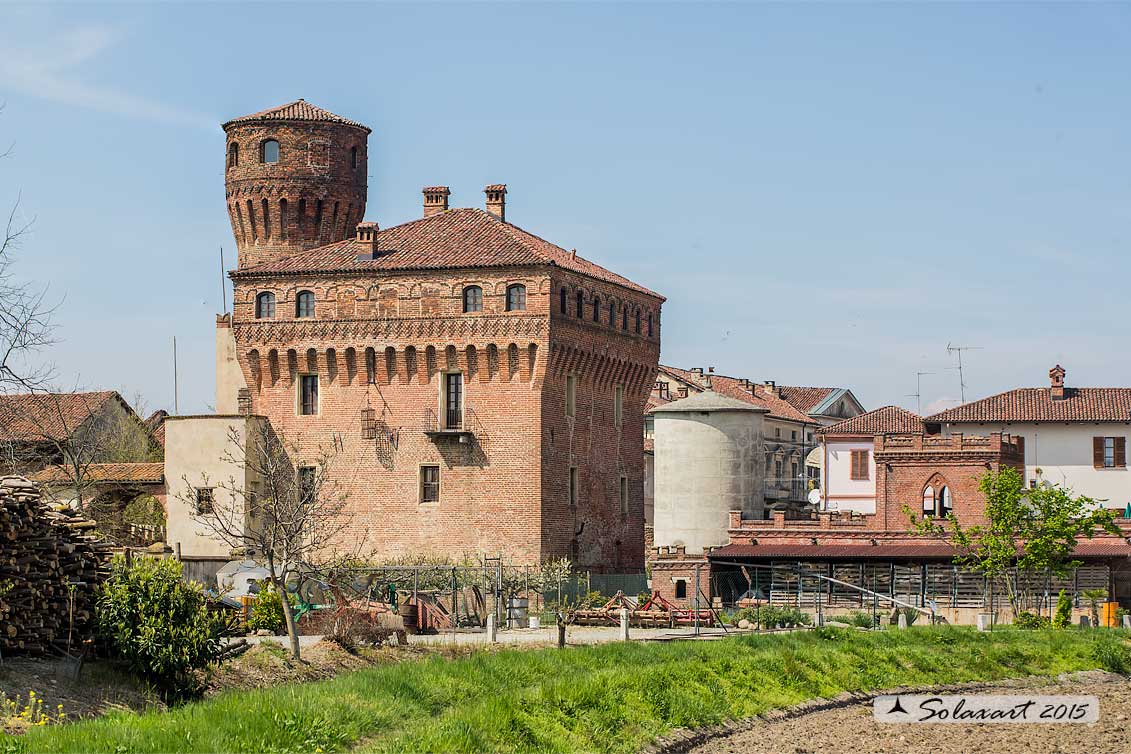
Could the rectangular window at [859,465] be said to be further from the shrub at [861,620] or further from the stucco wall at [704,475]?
the shrub at [861,620]

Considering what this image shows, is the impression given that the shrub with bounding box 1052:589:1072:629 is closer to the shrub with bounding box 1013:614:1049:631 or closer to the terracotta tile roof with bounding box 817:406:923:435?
the shrub with bounding box 1013:614:1049:631

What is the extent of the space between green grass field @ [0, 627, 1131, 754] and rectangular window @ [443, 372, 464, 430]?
66.0ft

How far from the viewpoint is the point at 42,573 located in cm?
2419

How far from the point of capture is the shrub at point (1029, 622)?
1726 inches

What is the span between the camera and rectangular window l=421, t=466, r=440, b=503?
54219mm

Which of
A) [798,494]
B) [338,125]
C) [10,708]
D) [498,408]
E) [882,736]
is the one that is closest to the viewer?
[10,708]

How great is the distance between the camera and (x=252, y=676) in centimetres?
2742

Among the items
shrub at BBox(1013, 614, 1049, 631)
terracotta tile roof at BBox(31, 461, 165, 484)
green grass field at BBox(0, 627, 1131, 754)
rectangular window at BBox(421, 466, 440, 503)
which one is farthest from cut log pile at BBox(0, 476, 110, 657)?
terracotta tile roof at BBox(31, 461, 165, 484)

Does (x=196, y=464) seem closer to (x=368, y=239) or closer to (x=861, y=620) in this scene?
(x=368, y=239)

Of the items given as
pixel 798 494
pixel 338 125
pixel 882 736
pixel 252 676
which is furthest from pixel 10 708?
pixel 798 494

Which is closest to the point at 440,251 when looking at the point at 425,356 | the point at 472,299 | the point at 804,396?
the point at 472,299

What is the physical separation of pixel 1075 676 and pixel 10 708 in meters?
24.5

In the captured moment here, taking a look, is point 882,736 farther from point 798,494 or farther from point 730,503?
point 798,494

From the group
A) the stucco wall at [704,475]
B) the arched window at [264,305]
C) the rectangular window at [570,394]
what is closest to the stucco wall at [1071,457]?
the stucco wall at [704,475]
